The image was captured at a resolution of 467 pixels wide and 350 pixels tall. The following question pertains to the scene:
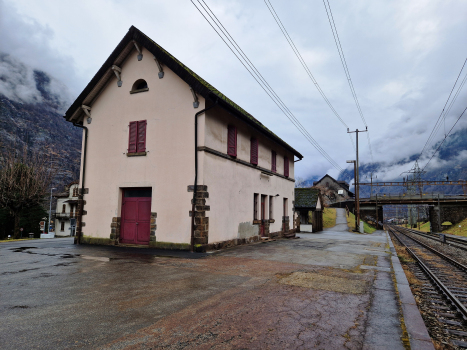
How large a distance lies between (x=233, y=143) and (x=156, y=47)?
5223mm

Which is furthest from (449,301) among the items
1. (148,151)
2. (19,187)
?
(19,187)

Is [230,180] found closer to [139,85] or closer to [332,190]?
[139,85]

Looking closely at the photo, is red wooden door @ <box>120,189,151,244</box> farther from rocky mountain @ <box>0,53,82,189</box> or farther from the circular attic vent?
rocky mountain @ <box>0,53,82,189</box>

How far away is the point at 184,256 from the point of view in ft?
32.6

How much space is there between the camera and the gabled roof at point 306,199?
28.5 m

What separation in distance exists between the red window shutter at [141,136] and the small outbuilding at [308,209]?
1912cm

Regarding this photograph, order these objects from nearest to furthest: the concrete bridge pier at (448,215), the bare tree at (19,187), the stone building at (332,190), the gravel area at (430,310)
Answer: the gravel area at (430,310)
the bare tree at (19,187)
the concrete bridge pier at (448,215)
the stone building at (332,190)

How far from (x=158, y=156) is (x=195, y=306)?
842cm

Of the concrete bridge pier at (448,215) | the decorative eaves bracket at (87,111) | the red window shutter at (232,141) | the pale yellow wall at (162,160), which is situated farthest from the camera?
the concrete bridge pier at (448,215)

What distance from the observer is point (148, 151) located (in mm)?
12406

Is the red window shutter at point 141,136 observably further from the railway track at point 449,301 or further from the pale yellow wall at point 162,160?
the railway track at point 449,301

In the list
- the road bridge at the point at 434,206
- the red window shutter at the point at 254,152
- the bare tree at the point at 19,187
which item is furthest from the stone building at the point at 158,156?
the road bridge at the point at 434,206

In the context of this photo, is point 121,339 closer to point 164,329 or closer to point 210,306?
point 164,329

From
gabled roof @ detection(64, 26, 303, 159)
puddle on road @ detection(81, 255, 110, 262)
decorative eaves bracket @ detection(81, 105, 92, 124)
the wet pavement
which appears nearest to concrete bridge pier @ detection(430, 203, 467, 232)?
gabled roof @ detection(64, 26, 303, 159)
